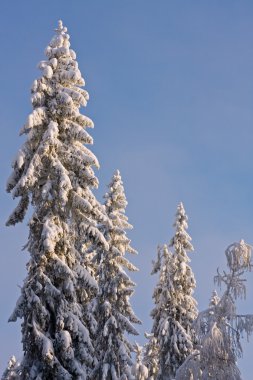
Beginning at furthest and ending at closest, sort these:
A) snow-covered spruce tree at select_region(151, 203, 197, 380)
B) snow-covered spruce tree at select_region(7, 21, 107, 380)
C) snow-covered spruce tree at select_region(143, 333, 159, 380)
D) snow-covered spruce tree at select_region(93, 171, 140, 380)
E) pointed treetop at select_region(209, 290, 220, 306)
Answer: pointed treetop at select_region(209, 290, 220, 306) < snow-covered spruce tree at select_region(143, 333, 159, 380) < snow-covered spruce tree at select_region(151, 203, 197, 380) < snow-covered spruce tree at select_region(93, 171, 140, 380) < snow-covered spruce tree at select_region(7, 21, 107, 380)

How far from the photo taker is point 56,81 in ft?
77.3

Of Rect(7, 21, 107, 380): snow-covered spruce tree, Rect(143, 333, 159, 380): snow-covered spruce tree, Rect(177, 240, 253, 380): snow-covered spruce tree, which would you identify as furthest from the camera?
Rect(143, 333, 159, 380): snow-covered spruce tree

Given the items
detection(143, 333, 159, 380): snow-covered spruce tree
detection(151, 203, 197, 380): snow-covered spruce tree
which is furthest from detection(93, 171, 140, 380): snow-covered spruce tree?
detection(143, 333, 159, 380): snow-covered spruce tree

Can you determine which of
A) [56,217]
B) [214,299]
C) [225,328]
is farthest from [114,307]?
[225,328]

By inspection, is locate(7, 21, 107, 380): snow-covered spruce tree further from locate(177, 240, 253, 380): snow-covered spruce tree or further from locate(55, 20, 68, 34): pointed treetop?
locate(177, 240, 253, 380): snow-covered spruce tree

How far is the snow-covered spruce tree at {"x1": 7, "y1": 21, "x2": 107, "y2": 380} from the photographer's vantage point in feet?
66.9

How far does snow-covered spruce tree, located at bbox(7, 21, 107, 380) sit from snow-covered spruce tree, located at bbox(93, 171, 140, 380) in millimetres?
7213

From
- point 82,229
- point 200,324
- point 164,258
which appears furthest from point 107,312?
point 200,324

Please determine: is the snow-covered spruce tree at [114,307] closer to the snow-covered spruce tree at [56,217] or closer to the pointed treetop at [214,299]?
the snow-covered spruce tree at [56,217]

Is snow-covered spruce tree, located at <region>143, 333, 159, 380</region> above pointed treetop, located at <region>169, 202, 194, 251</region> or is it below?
below

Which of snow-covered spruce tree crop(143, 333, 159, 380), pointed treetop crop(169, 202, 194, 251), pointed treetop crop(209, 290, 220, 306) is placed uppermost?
pointed treetop crop(169, 202, 194, 251)

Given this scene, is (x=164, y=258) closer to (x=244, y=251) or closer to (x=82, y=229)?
(x=82, y=229)

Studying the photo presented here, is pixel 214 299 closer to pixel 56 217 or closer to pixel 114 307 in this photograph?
pixel 114 307

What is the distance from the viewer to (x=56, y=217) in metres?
22.0
